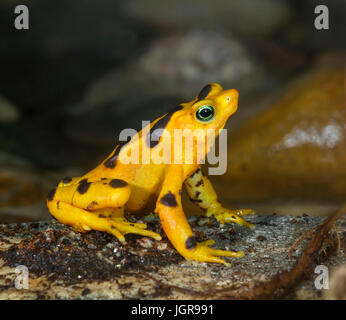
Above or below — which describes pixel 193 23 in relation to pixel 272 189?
above

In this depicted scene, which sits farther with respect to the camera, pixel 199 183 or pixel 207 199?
pixel 207 199

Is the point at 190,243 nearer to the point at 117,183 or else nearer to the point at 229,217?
the point at 117,183

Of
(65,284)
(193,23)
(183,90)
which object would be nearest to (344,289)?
(65,284)

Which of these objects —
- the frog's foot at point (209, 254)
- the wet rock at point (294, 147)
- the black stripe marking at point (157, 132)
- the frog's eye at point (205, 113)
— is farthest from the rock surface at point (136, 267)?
the wet rock at point (294, 147)

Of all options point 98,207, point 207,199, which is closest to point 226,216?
point 207,199

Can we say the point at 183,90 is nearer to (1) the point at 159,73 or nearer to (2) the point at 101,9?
(1) the point at 159,73

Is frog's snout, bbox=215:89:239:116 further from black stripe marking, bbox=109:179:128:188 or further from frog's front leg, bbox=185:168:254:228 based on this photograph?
black stripe marking, bbox=109:179:128:188
